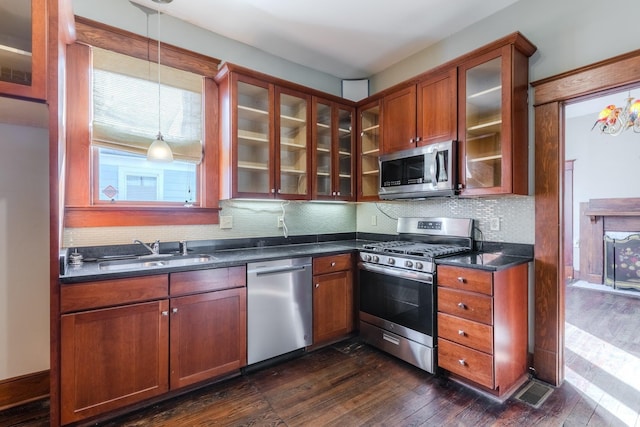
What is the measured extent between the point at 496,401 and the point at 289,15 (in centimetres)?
329

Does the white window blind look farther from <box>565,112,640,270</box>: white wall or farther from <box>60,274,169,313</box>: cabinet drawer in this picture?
<box>565,112,640,270</box>: white wall

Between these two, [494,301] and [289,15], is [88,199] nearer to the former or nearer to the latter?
[289,15]

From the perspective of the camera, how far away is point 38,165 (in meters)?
2.01

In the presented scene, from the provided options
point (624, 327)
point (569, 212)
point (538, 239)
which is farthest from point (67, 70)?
point (569, 212)

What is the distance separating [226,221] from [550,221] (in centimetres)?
261

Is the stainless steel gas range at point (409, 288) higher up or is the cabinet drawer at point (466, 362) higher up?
the stainless steel gas range at point (409, 288)

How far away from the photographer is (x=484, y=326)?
1.98 m

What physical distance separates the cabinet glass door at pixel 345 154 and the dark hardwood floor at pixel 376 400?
1.64 metres

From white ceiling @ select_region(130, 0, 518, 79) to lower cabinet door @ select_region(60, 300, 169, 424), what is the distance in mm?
2300

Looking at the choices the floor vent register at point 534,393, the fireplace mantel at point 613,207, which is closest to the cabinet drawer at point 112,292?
the floor vent register at point 534,393

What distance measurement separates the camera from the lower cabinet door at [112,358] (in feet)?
5.49

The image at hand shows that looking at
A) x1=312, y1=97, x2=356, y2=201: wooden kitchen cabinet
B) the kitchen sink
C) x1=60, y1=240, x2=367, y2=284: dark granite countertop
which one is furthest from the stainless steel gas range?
the kitchen sink

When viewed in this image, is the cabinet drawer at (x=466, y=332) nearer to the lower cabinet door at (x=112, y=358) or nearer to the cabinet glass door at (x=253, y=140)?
the cabinet glass door at (x=253, y=140)

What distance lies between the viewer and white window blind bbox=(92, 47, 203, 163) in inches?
87.7
